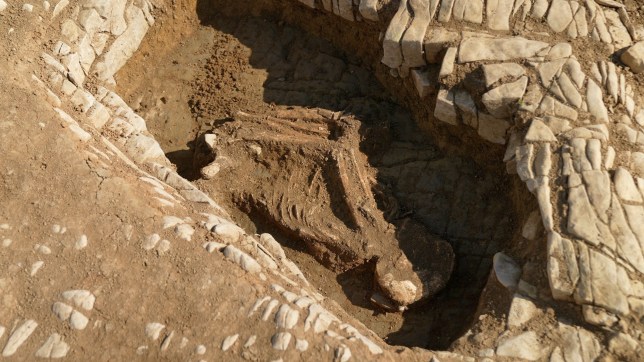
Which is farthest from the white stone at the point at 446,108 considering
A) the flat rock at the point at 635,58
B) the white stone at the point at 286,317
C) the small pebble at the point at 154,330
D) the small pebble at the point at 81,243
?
the small pebble at the point at 81,243

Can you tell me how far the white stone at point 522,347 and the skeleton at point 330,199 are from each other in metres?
0.78

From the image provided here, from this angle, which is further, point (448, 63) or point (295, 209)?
point (295, 209)

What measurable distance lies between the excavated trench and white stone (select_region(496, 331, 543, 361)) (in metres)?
0.51

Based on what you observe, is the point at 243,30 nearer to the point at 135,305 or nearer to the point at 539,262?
the point at 135,305

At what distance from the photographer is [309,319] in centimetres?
370

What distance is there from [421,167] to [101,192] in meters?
2.41

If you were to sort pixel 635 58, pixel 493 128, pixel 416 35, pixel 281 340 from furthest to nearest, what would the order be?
pixel 416 35, pixel 493 128, pixel 635 58, pixel 281 340

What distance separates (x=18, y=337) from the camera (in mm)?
3625

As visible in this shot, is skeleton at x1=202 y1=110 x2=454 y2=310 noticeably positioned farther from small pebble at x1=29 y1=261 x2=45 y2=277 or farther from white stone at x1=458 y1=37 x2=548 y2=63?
small pebble at x1=29 y1=261 x2=45 y2=277

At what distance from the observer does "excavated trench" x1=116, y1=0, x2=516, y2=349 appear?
181 inches

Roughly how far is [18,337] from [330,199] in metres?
2.30

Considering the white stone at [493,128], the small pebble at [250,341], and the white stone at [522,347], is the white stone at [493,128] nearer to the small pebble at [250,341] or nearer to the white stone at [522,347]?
the white stone at [522,347]

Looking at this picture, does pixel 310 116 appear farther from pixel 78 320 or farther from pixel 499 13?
pixel 78 320

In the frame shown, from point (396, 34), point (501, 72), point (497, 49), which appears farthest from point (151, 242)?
point (497, 49)
